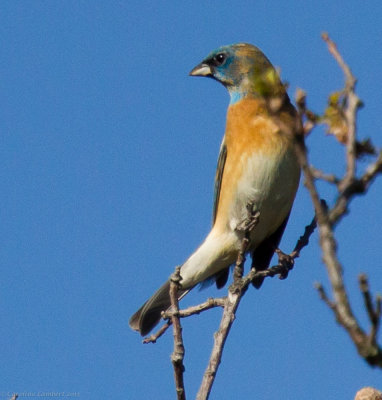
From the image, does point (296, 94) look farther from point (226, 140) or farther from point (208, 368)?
point (226, 140)

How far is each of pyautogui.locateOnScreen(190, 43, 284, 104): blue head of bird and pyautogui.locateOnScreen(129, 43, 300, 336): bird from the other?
2 centimetres

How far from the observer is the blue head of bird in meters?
7.59

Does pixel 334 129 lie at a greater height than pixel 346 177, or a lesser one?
greater

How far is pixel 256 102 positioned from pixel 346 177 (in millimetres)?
5262

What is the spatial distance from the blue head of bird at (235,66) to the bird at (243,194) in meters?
0.02

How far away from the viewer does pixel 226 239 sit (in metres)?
7.07

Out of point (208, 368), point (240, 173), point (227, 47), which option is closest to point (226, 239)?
point (240, 173)

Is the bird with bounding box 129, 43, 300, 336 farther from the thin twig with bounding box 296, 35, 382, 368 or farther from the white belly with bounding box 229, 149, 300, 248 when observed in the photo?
the thin twig with bounding box 296, 35, 382, 368

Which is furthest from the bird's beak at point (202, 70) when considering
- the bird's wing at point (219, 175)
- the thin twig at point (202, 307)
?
the thin twig at point (202, 307)

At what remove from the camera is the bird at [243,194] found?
6629 millimetres

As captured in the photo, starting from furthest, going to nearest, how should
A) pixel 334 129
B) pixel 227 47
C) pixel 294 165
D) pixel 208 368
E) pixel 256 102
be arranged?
pixel 227 47 < pixel 256 102 < pixel 294 165 < pixel 208 368 < pixel 334 129

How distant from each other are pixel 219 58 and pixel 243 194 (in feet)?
5.97

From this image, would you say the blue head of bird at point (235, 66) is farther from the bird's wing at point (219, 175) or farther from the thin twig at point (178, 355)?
the thin twig at point (178, 355)

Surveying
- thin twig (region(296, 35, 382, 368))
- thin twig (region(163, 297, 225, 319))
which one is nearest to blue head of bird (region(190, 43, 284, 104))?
thin twig (region(163, 297, 225, 319))
